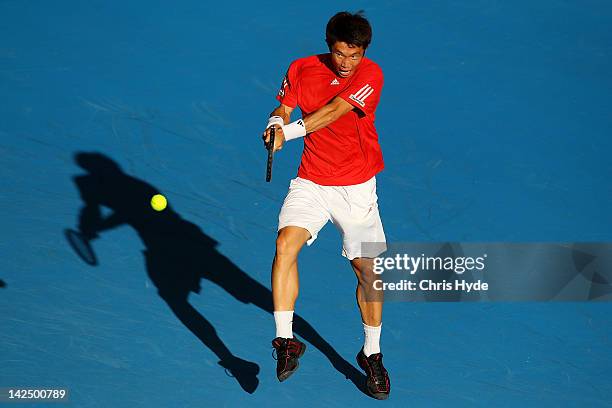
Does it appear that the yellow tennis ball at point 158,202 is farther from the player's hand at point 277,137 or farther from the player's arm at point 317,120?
the player's hand at point 277,137

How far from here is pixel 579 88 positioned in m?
12.6

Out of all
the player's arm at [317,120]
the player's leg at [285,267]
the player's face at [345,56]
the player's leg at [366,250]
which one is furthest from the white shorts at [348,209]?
the player's face at [345,56]

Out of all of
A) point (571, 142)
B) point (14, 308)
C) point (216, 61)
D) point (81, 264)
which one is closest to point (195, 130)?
point (216, 61)

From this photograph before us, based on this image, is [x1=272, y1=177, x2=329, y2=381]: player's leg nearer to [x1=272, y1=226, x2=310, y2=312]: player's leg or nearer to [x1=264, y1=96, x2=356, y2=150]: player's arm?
[x1=272, y1=226, x2=310, y2=312]: player's leg

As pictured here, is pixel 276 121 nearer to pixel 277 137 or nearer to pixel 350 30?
pixel 277 137

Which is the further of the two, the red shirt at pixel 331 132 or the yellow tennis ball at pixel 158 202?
the yellow tennis ball at pixel 158 202

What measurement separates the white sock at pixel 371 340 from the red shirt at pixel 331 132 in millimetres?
1190

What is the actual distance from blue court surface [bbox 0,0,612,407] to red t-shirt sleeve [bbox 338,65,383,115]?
223 cm

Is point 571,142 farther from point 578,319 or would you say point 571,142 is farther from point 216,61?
point 216,61

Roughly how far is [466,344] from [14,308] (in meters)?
3.99

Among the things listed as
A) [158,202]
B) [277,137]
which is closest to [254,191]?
[158,202]

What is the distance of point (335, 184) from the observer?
8430 mm

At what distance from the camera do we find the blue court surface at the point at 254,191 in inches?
351

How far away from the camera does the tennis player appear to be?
804cm
